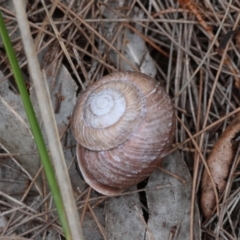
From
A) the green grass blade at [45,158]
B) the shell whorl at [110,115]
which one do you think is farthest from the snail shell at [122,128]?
the green grass blade at [45,158]

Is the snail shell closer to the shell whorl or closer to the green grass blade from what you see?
the shell whorl

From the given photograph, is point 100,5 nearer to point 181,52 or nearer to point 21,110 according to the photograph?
point 181,52

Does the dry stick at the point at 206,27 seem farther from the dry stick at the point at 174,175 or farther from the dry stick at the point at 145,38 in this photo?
the dry stick at the point at 174,175

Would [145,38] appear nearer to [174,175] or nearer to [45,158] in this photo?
[174,175]

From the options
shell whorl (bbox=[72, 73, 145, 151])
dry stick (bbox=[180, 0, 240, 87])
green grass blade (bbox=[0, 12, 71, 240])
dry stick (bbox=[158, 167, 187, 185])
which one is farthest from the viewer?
dry stick (bbox=[180, 0, 240, 87])

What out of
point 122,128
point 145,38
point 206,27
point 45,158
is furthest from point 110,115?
point 206,27

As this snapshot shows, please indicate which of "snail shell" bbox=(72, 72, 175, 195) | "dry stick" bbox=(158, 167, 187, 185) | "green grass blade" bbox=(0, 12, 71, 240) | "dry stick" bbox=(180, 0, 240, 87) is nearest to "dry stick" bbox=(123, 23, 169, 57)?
"dry stick" bbox=(180, 0, 240, 87)

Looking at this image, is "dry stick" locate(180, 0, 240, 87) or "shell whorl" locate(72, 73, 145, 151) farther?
"dry stick" locate(180, 0, 240, 87)

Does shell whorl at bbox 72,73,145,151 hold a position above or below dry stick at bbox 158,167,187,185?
above

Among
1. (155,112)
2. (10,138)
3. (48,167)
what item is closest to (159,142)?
(155,112)
